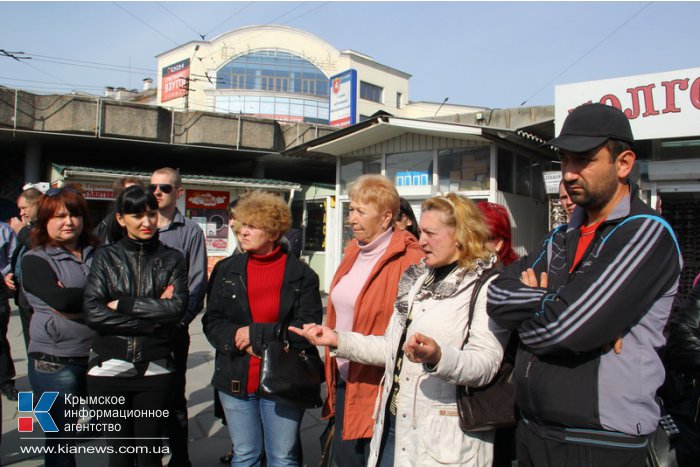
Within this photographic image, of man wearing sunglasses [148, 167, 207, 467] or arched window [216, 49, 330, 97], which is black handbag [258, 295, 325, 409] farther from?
arched window [216, 49, 330, 97]

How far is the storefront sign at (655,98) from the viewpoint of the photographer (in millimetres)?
6375

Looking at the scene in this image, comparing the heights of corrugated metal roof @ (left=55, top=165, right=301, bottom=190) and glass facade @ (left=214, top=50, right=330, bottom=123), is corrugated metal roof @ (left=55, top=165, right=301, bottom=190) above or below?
below

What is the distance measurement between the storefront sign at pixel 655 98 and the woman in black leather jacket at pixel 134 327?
6.26 metres

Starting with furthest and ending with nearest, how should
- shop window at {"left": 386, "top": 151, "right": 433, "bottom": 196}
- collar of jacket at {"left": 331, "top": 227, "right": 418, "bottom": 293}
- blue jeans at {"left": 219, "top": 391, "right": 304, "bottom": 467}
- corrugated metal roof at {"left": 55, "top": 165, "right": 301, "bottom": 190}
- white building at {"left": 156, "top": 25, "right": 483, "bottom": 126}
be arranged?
white building at {"left": 156, "top": 25, "right": 483, "bottom": 126}
corrugated metal roof at {"left": 55, "top": 165, "right": 301, "bottom": 190}
shop window at {"left": 386, "top": 151, "right": 433, "bottom": 196}
blue jeans at {"left": 219, "top": 391, "right": 304, "bottom": 467}
collar of jacket at {"left": 331, "top": 227, "right": 418, "bottom": 293}

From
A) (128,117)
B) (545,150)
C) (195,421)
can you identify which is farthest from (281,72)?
(195,421)

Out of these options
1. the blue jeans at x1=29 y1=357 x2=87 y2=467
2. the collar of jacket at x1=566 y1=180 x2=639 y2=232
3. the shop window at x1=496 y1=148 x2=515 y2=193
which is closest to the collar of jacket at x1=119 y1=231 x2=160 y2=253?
the blue jeans at x1=29 y1=357 x2=87 y2=467

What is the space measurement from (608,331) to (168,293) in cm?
234

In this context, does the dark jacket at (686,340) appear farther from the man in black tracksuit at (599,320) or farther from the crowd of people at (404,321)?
the man in black tracksuit at (599,320)

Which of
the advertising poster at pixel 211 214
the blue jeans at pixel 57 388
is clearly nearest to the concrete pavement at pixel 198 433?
the blue jeans at pixel 57 388

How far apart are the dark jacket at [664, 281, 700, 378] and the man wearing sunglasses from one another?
2.90 metres

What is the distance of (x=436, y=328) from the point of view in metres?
2.29

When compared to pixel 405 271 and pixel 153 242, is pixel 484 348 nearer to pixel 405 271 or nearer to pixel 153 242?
pixel 405 271

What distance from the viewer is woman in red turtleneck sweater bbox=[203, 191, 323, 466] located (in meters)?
2.99

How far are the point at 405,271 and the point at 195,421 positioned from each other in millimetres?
3251
